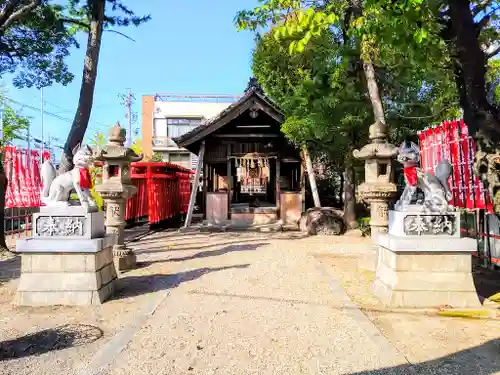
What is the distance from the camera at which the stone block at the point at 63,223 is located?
586cm

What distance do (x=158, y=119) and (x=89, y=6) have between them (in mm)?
25630

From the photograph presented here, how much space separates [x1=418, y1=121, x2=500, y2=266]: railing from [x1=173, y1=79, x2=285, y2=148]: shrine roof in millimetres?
6606

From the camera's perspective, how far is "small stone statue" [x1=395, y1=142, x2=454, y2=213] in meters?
5.75

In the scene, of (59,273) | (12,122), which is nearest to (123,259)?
(59,273)

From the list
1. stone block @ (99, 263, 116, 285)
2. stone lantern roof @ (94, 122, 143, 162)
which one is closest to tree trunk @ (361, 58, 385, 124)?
stone lantern roof @ (94, 122, 143, 162)

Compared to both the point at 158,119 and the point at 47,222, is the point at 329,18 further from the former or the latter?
the point at 158,119

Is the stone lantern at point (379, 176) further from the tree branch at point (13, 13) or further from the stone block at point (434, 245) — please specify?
the tree branch at point (13, 13)

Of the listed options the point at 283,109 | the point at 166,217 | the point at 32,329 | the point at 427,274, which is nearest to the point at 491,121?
the point at 427,274

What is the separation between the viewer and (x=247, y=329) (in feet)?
15.6

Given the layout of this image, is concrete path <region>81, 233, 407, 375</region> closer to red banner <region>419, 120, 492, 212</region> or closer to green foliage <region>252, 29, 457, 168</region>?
A: red banner <region>419, 120, 492, 212</region>

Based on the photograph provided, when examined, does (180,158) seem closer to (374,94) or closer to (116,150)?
(116,150)

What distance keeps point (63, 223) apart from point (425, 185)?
5537 mm

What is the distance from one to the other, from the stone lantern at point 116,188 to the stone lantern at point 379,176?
519 cm

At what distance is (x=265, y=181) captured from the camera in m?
17.1
